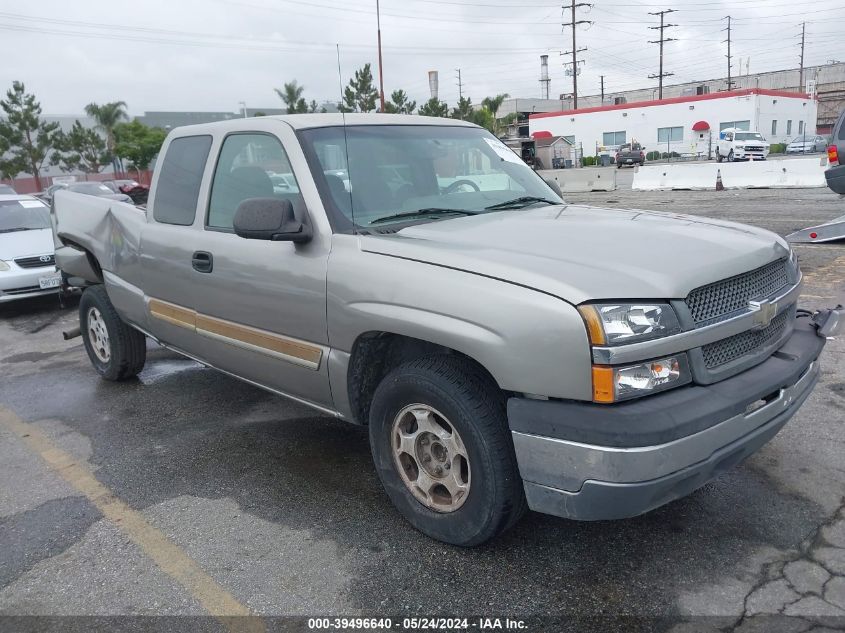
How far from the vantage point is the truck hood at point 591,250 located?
2.55m

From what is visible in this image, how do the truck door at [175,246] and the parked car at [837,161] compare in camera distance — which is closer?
the truck door at [175,246]

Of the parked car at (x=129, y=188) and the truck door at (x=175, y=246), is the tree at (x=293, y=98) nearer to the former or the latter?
the parked car at (x=129, y=188)

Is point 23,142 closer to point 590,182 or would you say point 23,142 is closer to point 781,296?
point 590,182

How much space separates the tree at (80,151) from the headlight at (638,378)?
57105mm

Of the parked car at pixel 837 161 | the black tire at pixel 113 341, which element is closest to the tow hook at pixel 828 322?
the black tire at pixel 113 341

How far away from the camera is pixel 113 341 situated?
18.2ft

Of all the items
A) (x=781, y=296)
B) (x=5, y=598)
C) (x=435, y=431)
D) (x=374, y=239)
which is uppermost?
(x=374, y=239)

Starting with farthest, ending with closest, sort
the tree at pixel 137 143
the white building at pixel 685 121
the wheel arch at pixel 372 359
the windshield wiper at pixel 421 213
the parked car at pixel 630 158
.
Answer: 1. the white building at pixel 685 121
2. the tree at pixel 137 143
3. the parked car at pixel 630 158
4. the windshield wiper at pixel 421 213
5. the wheel arch at pixel 372 359

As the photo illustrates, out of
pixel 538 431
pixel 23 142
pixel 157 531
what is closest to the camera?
pixel 538 431

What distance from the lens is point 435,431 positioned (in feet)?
9.70

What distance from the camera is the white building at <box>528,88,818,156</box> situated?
51094 millimetres

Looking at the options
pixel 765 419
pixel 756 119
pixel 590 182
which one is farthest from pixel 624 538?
pixel 756 119

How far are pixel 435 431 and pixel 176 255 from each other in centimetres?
220

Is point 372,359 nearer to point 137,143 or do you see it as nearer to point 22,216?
point 22,216
